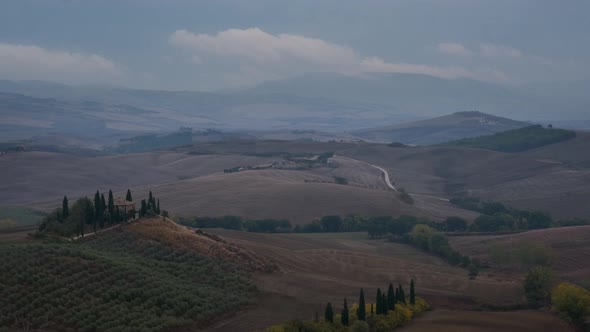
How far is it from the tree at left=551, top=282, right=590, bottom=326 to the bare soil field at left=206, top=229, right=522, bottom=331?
6.06 meters

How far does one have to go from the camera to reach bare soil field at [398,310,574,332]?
38.7m

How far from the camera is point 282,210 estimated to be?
9988 centimetres

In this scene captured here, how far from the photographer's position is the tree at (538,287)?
156 ft

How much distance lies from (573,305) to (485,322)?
18.6ft

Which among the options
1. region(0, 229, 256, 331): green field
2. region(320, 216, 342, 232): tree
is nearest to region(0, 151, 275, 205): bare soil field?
region(320, 216, 342, 232): tree

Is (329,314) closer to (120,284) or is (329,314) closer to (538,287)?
(120,284)

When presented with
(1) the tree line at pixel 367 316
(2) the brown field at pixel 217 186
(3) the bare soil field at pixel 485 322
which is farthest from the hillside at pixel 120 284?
(2) the brown field at pixel 217 186

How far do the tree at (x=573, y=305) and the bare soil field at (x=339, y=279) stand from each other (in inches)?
239

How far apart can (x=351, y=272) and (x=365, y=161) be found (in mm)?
117564

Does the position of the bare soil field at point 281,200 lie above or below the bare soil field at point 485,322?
above

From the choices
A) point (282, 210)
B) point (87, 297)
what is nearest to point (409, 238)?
point (282, 210)

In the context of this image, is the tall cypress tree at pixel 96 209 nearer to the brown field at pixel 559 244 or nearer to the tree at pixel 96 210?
the tree at pixel 96 210

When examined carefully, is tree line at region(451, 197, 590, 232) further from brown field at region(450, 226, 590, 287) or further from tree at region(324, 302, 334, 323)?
tree at region(324, 302, 334, 323)

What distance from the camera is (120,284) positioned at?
3966cm
